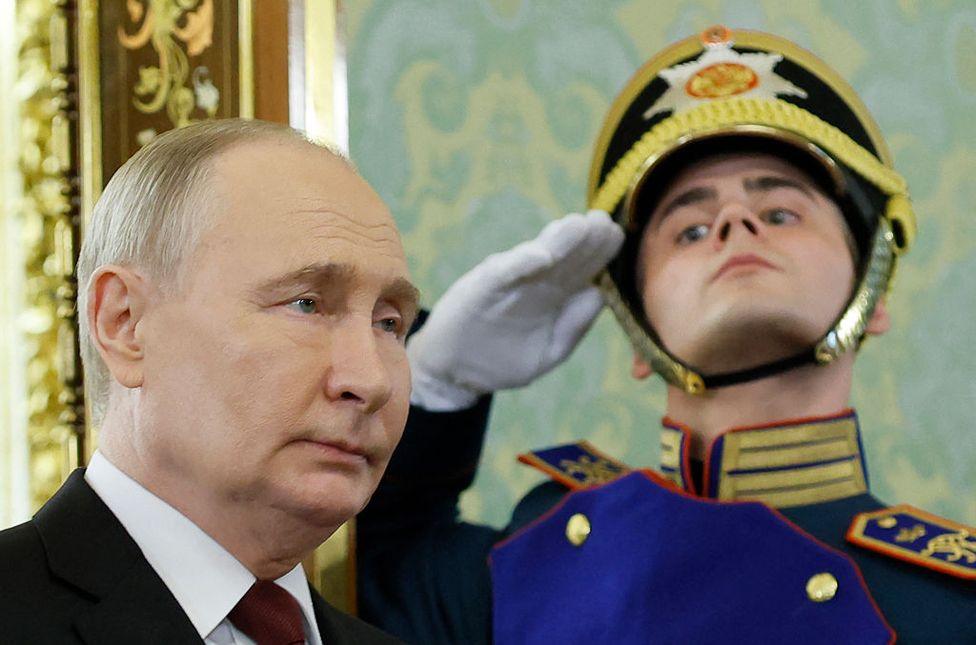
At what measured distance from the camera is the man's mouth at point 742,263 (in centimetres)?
149

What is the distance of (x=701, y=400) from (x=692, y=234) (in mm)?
175

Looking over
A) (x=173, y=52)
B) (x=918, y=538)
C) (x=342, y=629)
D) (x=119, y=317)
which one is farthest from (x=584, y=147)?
(x=119, y=317)

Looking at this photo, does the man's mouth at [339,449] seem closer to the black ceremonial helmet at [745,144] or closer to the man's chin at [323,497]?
the man's chin at [323,497]

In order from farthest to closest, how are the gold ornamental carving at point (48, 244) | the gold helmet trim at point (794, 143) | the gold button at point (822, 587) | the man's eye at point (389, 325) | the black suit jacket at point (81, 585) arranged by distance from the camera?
the gold ornamental carving at point (48, 244), the gold helmet trim at point (794, 143), the gold button at point (822, 587), the man's eye at point (389, 325), the black suit jacket at point (81, 585)

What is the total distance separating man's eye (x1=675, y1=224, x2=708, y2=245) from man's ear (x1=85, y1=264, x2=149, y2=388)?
78cm

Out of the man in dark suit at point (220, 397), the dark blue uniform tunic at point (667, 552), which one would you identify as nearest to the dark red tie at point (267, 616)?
the man in dark suit at point (220, 397)

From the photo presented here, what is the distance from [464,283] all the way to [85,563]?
2.60ft

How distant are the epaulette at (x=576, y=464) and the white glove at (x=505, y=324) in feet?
0.28

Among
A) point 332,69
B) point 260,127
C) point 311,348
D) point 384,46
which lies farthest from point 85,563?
point 384,46

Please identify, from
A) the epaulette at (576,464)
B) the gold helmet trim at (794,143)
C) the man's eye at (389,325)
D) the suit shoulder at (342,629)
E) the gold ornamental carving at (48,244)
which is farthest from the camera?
the gold ornamental carving at (48,244)

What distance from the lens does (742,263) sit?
1.50 m

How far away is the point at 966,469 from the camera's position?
1660mm

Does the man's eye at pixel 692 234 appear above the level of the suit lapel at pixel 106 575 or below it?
above

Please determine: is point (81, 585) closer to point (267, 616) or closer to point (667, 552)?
point (267, 616)
